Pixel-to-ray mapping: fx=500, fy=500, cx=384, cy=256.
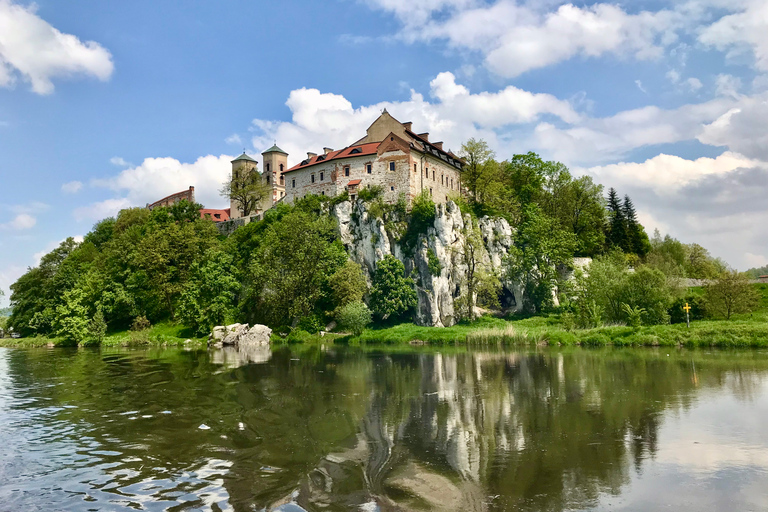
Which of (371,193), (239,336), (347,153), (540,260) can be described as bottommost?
(239,336)

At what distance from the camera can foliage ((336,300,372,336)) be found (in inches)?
1964

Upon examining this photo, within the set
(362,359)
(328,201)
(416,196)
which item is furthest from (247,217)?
(362,359)

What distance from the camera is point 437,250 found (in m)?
56.3

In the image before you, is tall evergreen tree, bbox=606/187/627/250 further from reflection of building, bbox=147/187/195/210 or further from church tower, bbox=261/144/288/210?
reflection of building, bbox=147/187/195/210

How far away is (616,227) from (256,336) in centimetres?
4816

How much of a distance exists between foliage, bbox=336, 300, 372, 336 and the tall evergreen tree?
110ft

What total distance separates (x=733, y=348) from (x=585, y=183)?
36456mm

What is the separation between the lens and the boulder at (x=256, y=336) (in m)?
49.0

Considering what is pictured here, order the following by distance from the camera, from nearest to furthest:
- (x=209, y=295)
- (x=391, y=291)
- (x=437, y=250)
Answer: (x=391, y=291) < (x=209, y=295) < (x=437, y=250)

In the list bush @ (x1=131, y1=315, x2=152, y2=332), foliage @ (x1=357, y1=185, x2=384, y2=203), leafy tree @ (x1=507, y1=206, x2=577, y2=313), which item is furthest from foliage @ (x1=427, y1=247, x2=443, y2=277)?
bush @ (x1=131, y1=315, x2=152, y2=332)

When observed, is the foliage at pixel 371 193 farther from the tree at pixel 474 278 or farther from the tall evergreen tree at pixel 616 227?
the tall evergreen tree at pixel 616 227

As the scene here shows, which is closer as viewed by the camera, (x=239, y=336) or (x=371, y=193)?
(x=239, y=336)

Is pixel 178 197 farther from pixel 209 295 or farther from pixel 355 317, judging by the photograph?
pixel 355 317

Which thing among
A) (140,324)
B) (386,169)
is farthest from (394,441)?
(140,324)
